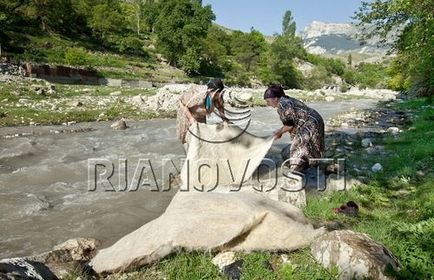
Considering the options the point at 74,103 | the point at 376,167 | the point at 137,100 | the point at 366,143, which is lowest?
the point at 376,167

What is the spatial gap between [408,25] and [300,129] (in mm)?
15318

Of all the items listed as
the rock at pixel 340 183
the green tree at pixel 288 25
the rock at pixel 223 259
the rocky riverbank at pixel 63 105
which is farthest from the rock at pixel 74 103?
→ the green tree at pixel 288 25

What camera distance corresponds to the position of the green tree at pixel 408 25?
15.1 m

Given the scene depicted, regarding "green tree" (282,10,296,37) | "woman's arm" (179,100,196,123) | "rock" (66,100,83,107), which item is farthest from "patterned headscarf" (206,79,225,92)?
"green tree" (282,10,296,37)

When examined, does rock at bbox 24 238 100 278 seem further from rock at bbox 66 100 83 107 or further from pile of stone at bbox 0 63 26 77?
pile of stone at bbox 0 63 26 77

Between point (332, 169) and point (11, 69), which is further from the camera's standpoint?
point (11, 69)

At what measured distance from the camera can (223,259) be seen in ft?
16.0

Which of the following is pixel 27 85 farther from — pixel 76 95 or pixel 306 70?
pixel 306 70

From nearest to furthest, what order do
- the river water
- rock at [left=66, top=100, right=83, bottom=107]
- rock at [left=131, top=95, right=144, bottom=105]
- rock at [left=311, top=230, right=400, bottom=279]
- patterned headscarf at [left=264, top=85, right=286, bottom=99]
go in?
rock at [left=311, top=230, right=400, bottom=279]
the river water
patterned headscarf at [left=264, top=85, right=286, bottom=99]
rock at [left=66, top=100, right=83, bottom=107]
rock at [left=131, top=95, right=144, bottom=105]

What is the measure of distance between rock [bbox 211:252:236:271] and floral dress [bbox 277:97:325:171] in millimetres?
3565

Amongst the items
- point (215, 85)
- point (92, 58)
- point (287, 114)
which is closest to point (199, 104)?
point (215, 85)

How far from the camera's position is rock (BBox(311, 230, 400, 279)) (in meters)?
4.27

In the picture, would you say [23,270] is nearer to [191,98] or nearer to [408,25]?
[191,98]

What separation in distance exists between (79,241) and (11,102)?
59.1ft
